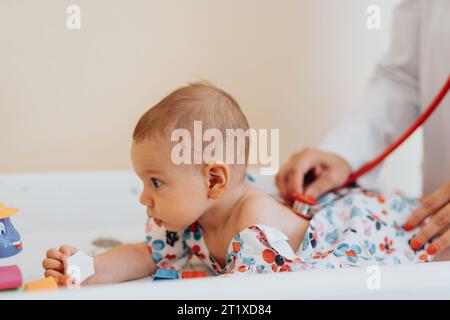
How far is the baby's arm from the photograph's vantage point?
708 millimetres

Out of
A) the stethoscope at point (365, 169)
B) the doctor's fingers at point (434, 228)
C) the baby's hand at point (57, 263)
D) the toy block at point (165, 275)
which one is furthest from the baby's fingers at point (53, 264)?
the doctor's fingers at point (434, 228)

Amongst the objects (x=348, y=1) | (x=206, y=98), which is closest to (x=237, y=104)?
(x=206, y=98)

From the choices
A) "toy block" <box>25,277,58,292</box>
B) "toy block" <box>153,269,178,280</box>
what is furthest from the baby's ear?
"toy block" <box>25,277,58,292</box>

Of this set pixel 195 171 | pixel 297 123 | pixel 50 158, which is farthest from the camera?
pixel 297 123

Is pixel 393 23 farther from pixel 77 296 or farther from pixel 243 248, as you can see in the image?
pixel 77 296

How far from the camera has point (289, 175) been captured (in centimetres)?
106

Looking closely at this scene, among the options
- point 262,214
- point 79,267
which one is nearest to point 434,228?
point 262,214

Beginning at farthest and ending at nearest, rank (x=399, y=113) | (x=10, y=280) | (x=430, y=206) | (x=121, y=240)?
1. (x=399, y=113)
2. (x=121, y=240)
3. (x=430, y=206)
4. (x=10, y=280)

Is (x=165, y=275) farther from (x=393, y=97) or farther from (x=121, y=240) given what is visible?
(x=393, y=97)

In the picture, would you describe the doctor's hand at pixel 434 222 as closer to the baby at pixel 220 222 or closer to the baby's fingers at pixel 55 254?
the baby at pixel 220 222

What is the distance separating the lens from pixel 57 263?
72 centimetres

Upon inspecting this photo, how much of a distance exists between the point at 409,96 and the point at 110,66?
621 millimetres

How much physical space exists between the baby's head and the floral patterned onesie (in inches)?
2.8

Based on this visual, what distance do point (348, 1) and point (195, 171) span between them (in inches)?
24.6
